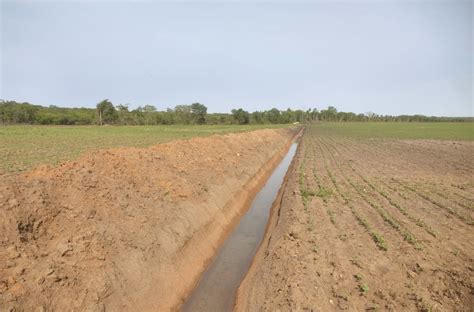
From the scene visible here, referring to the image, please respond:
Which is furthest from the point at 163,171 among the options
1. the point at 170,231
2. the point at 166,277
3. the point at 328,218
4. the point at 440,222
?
the point at 440,222

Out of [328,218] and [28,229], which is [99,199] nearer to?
[28,229]

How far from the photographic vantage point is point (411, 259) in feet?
23.0

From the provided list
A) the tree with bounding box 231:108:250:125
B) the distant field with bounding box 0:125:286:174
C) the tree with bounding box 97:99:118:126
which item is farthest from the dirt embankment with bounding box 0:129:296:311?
the tree with bounding box 231:108:250:125

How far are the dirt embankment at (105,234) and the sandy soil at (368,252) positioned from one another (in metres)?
2.13

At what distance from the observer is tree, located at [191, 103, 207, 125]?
108 m

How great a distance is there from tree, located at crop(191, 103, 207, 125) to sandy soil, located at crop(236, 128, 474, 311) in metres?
97.4

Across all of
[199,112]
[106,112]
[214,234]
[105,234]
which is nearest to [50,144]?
[214,234]

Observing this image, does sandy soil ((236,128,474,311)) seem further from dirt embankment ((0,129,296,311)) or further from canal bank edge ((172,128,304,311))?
dirt embankment ((0,129,296,311))

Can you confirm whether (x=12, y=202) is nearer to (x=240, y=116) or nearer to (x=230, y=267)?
(x=230, y=267)

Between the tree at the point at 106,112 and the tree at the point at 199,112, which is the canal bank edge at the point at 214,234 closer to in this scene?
the tree at the point at 106,112

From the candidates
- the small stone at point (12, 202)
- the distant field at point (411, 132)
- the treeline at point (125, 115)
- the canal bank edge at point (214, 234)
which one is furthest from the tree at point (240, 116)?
the small stone at point (12, 202)

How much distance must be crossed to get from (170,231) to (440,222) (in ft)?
28.2

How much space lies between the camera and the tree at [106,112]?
85.8 meters

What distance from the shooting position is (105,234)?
7.10 metres
